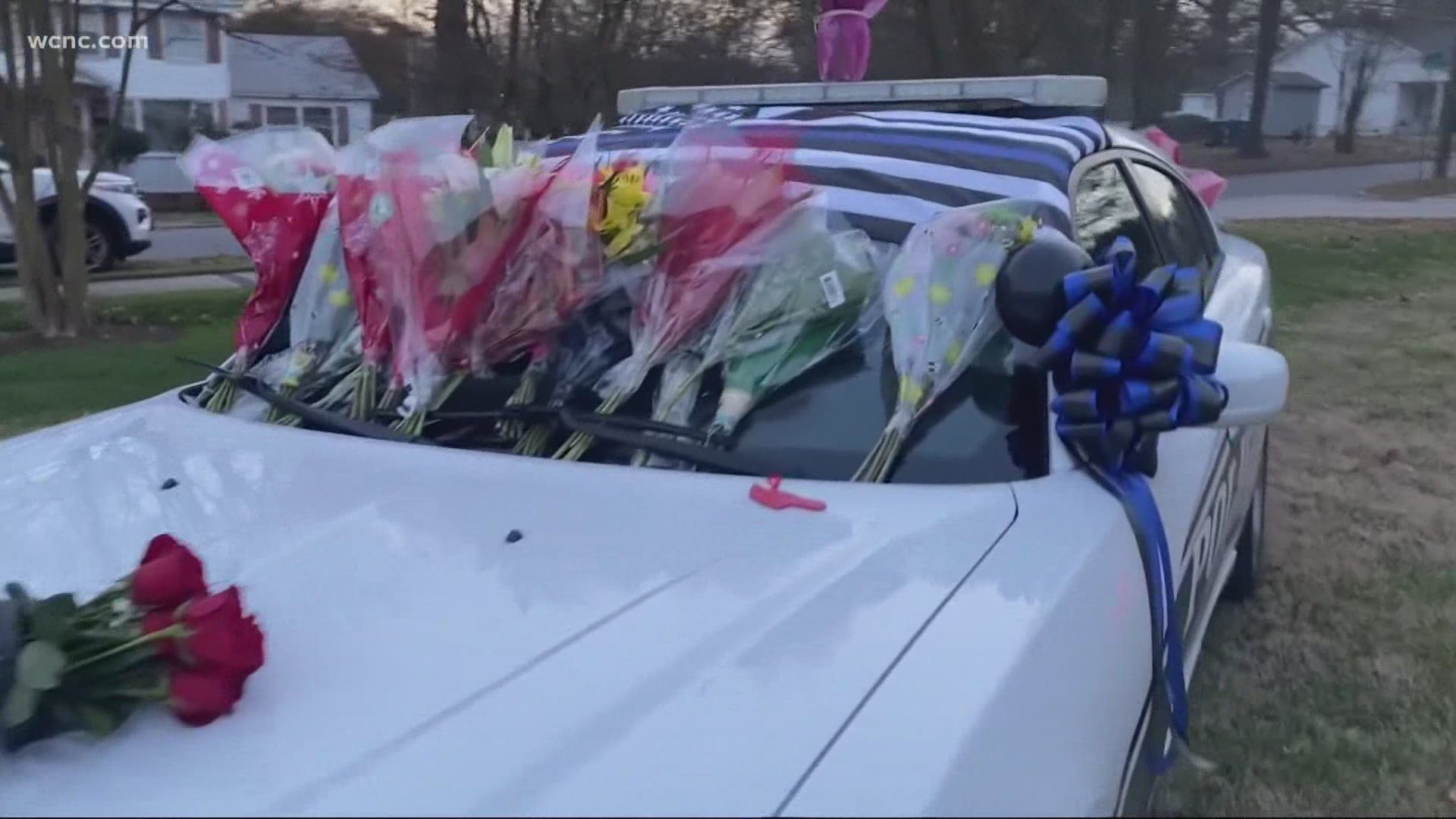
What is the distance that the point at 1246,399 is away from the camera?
7.48 feet

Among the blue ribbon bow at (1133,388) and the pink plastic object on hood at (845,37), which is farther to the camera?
the pink plastic object on hood at (845,37)

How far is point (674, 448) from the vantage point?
92.3 inches

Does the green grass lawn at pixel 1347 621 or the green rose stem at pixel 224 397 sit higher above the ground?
the green rose stem at pixel 224 397

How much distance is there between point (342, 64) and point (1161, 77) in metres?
11.6

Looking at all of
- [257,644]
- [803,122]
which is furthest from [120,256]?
[257,644]

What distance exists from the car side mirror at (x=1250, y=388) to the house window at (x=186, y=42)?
34257 millimetres

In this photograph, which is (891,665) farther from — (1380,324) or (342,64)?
(342,64)

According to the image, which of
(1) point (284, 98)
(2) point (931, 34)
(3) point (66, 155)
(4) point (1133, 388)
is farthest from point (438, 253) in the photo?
(1) point (284, 98)

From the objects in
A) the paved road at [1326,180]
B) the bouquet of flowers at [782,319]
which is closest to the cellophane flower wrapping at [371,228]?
the bouquet of flowers at [782,319]

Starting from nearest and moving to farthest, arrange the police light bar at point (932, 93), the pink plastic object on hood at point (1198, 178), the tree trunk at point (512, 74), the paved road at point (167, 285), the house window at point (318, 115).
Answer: the police light bar at point (932, 93) < the pink plastic object on hood at point (1198, 178) < the tree trunk at point (512, 74) < the paved road at point (167, 285) < the house window at point (318, 115)

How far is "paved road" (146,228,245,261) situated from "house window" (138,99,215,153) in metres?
11.6

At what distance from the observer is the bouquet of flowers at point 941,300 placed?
7.61ft

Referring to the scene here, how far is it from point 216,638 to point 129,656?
0.13m

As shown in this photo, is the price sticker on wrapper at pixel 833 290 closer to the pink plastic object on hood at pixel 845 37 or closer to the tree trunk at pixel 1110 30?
the pink plastic object on hood at pixel 845 37
